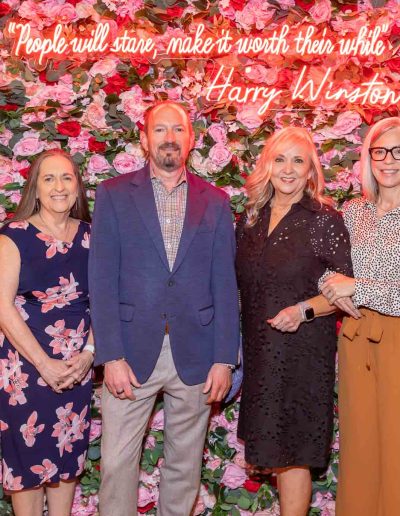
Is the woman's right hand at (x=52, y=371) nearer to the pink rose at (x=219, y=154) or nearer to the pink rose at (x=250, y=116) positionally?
the pink rose at (x=219, y=154)

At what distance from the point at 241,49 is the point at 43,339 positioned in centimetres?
157

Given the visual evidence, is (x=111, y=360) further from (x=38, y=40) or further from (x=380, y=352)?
(x=38, y=40)

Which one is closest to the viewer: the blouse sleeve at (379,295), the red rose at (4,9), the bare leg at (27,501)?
the blouse sleeve at (379,295)

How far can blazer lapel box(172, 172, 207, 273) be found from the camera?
2.83 meters

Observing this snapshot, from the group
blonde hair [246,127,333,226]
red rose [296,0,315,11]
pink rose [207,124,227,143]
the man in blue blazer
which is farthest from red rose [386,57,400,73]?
the man in blue blazer

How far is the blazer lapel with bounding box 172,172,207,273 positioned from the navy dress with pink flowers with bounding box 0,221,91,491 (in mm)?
427

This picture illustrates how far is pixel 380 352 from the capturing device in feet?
9.02

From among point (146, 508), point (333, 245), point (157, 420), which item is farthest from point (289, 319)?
point (146, 508)

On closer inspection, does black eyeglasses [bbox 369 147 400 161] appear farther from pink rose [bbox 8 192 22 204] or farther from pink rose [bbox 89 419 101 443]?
pink rose [bbox 89 419 101 443]

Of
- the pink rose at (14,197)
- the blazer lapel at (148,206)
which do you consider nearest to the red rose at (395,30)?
the blazer lapel at (148,206)

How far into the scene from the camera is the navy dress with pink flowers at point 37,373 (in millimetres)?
2811

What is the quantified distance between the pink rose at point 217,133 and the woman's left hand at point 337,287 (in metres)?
0.89

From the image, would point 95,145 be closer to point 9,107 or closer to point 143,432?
point 9,107

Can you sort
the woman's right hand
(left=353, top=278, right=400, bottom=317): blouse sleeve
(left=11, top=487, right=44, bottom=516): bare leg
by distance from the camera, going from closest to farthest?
(left=353, top=278, right=400, bottom=317): blouse sleeve, the woman's right hand, (left=11, top=487, right=44, bottom=516): bare leg
